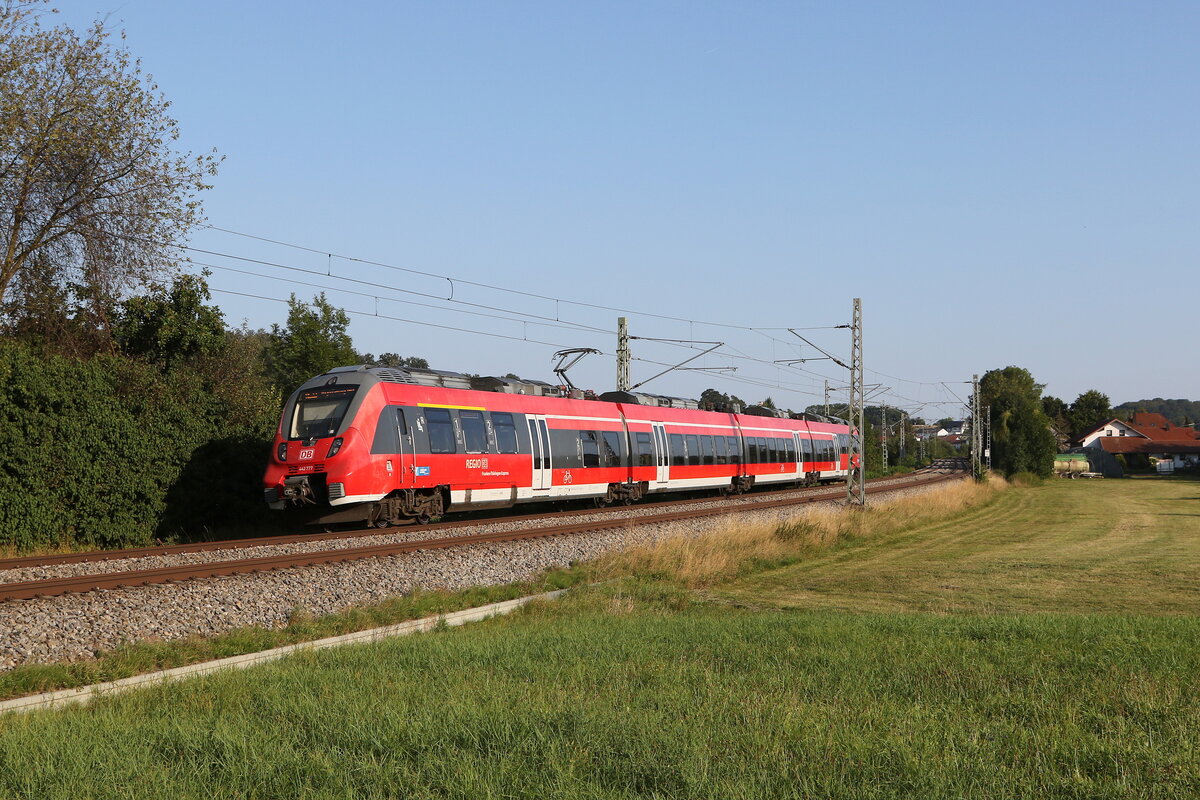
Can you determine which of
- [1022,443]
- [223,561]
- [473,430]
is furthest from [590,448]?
[1022,443]

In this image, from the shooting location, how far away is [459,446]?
2295cm

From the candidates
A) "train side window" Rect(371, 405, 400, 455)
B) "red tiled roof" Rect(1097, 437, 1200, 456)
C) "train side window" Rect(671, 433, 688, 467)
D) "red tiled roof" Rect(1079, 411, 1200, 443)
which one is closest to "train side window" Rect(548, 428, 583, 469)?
"train side window" Rect(671, 433, 688, 467)

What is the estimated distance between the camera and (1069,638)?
363 inches

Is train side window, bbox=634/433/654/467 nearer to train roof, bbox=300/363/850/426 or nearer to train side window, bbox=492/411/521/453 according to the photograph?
train roof, bbox=300/363/850/426

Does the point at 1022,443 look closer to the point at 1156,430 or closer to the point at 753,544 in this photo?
the point at 753,544

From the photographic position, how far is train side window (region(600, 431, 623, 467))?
1181 inches

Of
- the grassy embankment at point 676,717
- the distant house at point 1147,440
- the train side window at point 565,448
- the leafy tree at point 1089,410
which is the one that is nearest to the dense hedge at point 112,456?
the train side window at point 565,448

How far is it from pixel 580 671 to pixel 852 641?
2916 mm

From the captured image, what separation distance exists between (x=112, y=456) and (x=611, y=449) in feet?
48.5

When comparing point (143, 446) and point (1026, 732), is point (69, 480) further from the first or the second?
point (1026, 732)

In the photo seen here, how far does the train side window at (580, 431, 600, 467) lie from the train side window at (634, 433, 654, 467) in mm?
2733

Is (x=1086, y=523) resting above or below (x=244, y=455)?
below

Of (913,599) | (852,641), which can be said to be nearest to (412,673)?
(852,641)

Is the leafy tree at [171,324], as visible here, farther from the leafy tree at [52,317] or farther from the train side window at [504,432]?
the train side window at [504,432]
